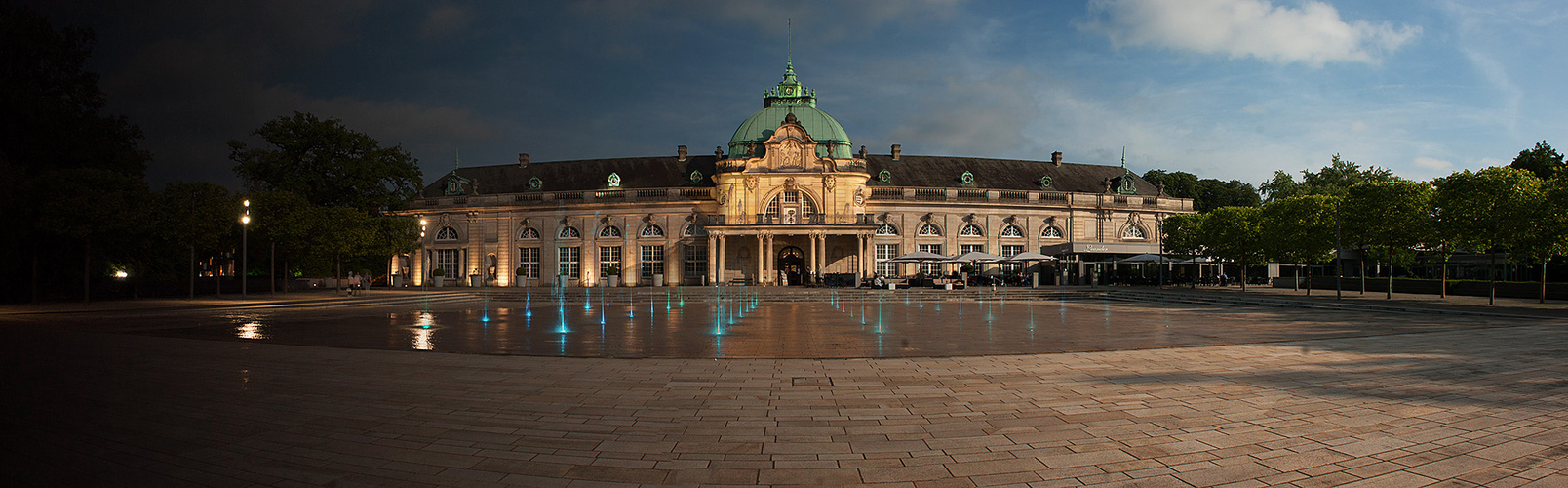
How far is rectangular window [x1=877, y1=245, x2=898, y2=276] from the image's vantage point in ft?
190

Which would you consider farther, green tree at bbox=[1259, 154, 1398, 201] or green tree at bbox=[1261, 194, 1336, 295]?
green tree at bbox=[1259, 154, 1398, 201]

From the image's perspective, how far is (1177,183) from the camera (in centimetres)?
8731

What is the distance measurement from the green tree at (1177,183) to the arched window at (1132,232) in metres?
28.7

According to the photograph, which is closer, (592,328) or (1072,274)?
(592,328)

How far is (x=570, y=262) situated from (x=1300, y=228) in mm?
52194

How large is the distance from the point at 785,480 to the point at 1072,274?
5721 centimetres

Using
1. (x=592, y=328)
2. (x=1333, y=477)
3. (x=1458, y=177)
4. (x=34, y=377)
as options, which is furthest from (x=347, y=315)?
(x=1458, y=177)

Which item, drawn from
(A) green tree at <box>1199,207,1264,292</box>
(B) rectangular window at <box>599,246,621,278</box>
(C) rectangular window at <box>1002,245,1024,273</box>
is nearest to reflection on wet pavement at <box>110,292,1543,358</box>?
(A) green tree at <box>1199,207,1264,292</box>

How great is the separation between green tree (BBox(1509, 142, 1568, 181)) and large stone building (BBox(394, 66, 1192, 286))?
2503cm

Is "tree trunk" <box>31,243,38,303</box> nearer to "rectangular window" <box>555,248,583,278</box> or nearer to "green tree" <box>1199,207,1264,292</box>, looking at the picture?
"rectangular window" <box>555,248,583,278</box>

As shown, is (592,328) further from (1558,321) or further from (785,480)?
(1558,321)

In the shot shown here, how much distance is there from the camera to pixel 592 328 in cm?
1702

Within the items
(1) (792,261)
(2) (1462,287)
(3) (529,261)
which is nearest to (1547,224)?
(2) (1462,287)

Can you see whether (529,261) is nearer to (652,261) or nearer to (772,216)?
(652,261)
